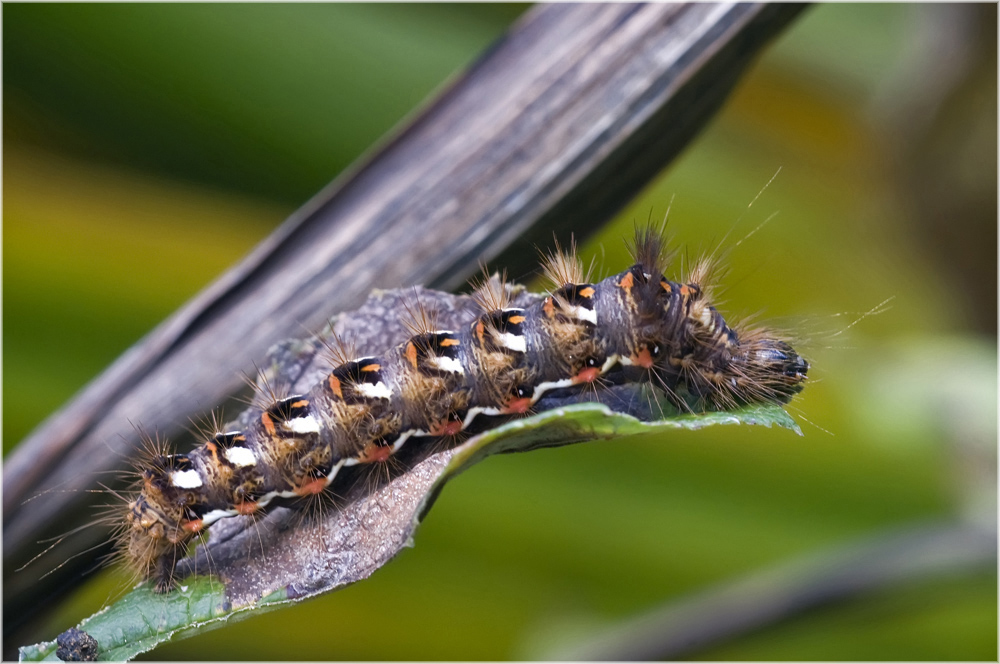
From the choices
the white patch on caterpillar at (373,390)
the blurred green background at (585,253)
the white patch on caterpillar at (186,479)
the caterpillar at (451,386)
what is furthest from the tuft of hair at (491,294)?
the blurred green background at (585,253)

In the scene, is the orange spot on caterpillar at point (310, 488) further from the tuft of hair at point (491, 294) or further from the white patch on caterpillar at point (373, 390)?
the tuft of hair at point (491, 294)

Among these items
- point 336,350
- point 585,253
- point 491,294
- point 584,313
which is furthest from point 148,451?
point 585,253

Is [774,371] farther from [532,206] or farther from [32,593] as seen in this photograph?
[32,593]

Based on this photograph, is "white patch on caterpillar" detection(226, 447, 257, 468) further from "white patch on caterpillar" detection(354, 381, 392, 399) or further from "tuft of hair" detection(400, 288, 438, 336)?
"tuft of hair" detection(400, 288, 438, 336)

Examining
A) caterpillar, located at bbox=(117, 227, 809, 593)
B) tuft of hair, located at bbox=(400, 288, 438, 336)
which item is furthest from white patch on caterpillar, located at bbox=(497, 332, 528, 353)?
tuft of hair, located at bbox=(400, 288, 438, 336)

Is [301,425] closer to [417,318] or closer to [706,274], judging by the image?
[417,318]

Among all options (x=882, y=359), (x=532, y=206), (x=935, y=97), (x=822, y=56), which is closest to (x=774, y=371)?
(x=532, y=206)
